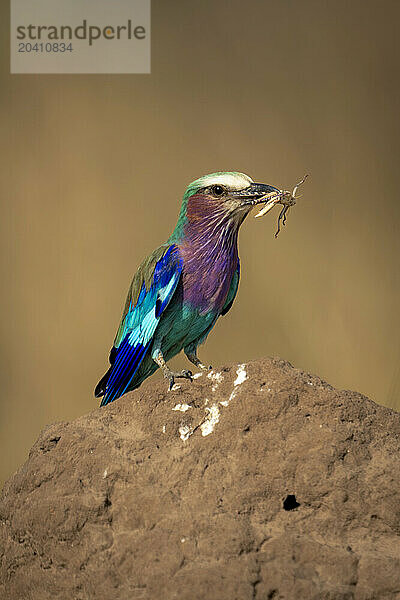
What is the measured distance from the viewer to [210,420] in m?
1.96

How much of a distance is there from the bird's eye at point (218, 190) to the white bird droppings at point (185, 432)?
78cm

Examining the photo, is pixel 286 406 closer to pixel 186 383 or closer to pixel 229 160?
pixel 186 383

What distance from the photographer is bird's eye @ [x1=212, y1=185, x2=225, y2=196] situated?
236 centimetres

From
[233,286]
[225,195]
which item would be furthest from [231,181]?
[233,286]

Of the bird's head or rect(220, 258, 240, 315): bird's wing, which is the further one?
rect(220, 258, 240, 315): bird's wing

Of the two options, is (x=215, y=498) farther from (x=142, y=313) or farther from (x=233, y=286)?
(x=233, y=286)

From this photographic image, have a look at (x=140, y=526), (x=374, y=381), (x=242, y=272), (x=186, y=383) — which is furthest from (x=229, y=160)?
(x=140, y=526)

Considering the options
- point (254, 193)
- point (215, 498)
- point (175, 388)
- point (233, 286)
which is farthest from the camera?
point (233, 286)

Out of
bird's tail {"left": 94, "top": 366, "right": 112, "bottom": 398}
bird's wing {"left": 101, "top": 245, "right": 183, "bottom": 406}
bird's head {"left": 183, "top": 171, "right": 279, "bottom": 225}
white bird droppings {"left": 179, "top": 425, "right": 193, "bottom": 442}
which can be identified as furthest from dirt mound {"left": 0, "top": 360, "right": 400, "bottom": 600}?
bird's head {"left": 183, "top": 171, "right": 279, "bottom": 225}

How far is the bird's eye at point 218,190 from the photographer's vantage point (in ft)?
7.73

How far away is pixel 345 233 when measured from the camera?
11.6ft

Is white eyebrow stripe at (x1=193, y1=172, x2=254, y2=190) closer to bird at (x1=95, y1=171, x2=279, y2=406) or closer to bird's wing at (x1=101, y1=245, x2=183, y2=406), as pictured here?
bird at (x1=95, y1=171, x2=279, y2=406)

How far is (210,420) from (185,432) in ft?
0.23

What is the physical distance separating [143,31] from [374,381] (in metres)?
1.94
